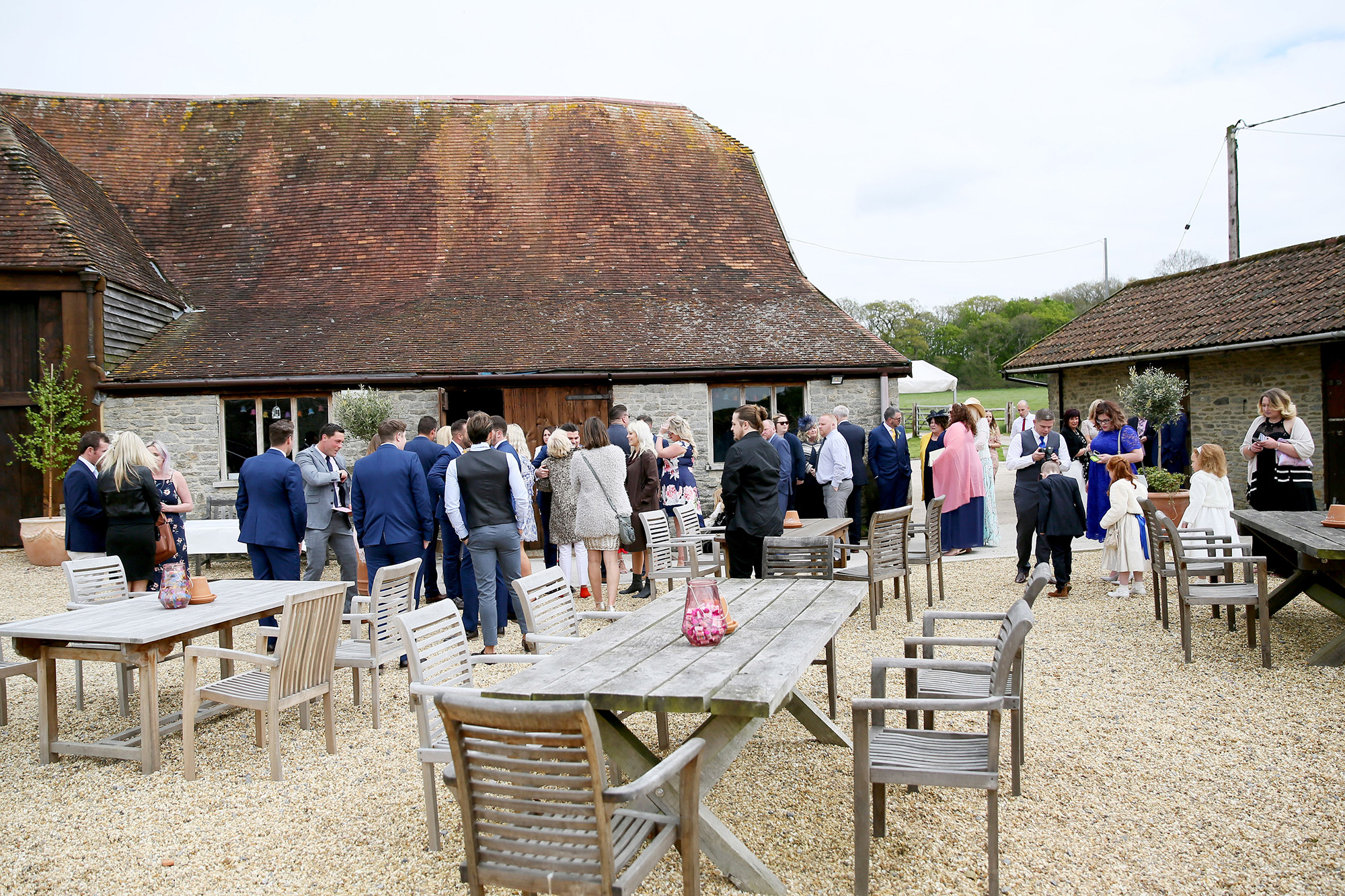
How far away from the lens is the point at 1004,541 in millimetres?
11734

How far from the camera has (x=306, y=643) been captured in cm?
482

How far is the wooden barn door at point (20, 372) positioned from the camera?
13656 mm

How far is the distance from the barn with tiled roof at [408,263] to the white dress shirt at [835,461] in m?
3.23

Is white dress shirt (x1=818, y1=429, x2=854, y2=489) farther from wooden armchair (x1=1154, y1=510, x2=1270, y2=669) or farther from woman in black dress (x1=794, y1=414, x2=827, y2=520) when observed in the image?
wooden armchair (x1=1154, y1=510, x2=1270, y2=669)

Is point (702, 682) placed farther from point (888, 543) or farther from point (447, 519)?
point (447, 519)

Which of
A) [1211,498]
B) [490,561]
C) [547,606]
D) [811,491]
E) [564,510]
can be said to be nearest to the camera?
[547,606]

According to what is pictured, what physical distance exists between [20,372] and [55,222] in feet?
7.54

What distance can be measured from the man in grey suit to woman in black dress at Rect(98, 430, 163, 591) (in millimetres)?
1078

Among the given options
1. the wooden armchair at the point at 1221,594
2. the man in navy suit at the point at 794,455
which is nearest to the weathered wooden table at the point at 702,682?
the wooden armchair at the point at 1221,594

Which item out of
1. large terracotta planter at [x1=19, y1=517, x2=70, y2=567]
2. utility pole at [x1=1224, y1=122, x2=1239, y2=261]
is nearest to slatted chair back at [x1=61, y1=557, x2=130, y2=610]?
large terracotta planter at [x1=19, y1=517, x2=70, y2=567]

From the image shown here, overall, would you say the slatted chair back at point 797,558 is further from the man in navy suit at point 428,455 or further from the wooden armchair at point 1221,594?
the man in navy suit at point 428,455

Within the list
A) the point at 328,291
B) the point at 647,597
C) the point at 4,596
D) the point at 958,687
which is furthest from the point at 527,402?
the point at 958,687

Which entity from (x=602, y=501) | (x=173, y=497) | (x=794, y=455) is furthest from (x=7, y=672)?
(x=794, y=455)

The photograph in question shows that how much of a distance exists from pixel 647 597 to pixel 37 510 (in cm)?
1042
